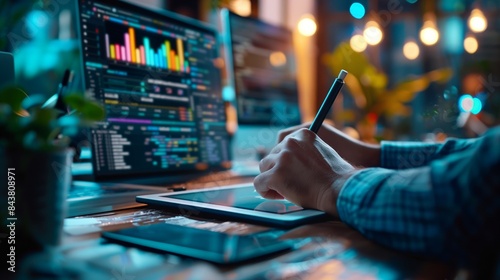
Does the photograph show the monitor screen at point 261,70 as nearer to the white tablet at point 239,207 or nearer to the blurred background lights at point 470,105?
the white tablet at point 239,207

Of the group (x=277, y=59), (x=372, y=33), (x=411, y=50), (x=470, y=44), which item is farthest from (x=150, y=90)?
(x=470, y=44)

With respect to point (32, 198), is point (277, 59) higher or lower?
higher

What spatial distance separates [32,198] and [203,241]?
0.17 meters

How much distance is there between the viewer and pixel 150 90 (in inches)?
39.9

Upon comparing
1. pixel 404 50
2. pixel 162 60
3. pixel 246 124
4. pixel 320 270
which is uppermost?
pixel 404 50

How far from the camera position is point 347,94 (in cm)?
354

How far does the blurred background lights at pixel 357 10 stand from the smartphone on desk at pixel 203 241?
132 inches

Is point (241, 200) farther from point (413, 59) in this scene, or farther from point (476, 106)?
point (413, 59)

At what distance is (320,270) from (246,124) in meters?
1.03

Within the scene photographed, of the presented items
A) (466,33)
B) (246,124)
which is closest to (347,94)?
(466,33)

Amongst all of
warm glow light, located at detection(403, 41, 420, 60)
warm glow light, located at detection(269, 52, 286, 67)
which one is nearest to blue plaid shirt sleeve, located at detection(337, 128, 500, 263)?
warm glow light, located at detection(269, 52, 286, 67)

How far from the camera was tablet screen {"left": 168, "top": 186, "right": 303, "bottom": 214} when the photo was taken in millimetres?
645

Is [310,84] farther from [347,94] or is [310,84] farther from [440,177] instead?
[440,177]

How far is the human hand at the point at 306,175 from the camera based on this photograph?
628 millimetres
